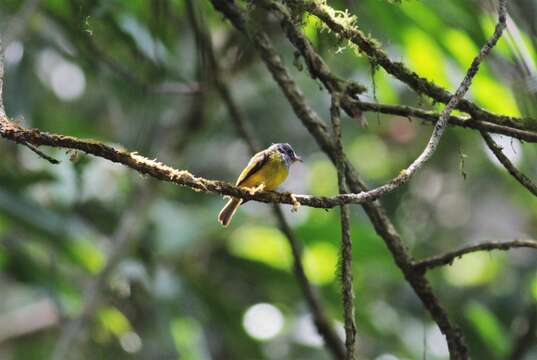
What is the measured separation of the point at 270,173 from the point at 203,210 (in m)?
2.19

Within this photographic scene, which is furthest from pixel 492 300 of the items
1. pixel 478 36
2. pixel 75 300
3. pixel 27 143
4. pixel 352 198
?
pixel 27 143

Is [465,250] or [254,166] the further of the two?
[254,166]

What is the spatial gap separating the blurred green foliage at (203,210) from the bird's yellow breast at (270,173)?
1.77ft

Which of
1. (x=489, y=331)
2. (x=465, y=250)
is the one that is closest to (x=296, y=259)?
(x=465, y=250)

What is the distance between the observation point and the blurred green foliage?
12.2 ft

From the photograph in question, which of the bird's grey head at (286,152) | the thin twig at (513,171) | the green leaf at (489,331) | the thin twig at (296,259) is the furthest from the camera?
the green leaf at (489,331)

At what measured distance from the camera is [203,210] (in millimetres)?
5723

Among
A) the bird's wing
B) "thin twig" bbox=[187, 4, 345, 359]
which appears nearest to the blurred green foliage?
"thin twig" bbox=[187, 4, 345, 359]

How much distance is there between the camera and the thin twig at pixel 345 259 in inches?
78.9

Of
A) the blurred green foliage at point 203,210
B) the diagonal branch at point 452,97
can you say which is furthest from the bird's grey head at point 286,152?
the diagonal branch at point 452,97

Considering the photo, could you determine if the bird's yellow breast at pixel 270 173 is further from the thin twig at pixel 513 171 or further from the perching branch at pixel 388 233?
the thin twig at pixel 513 171

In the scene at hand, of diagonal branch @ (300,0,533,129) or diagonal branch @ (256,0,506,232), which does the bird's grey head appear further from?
diagonal branch @ (300,0,533,129)

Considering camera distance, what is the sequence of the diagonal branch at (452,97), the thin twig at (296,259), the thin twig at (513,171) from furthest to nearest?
1. the thin twig at (296,259)
2. the thin twig at (513,171)
3. the diagonal branch at (452,97)

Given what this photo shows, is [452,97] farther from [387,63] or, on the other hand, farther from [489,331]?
[489,331]
